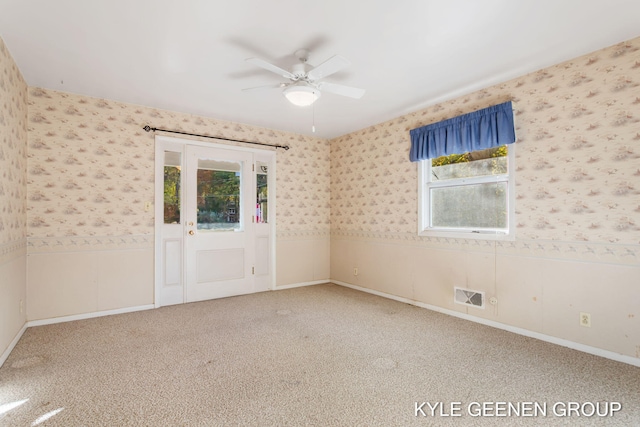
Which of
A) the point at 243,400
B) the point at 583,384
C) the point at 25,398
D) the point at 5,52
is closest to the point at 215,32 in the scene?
the point at 5,52

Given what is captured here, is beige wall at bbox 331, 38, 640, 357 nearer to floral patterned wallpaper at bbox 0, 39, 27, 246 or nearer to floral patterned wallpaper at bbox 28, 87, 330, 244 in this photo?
floral patterned wallpaper at bbox 28, 87, 330, 244

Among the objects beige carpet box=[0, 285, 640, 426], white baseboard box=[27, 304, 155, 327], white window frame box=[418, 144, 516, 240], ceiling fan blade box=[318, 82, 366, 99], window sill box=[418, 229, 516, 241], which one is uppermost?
ceiling fan blade box=[318, 82, 366, 99]

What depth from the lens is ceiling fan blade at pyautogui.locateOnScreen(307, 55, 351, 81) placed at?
7.55 ft

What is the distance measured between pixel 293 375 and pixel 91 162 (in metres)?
3.30

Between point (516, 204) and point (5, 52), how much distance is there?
15.3ft

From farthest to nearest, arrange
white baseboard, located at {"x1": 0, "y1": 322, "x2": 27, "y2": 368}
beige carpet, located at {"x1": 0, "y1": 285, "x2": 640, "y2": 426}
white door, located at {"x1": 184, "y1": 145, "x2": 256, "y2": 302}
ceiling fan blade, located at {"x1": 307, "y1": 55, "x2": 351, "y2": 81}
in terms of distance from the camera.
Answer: white door, located at {"x1": 184, "y1": 145, "x2": 256, "y2": 302} < white baseboard, located at {"x1": 0, "y1": 322, "x2": 27, "y2": 368} < ceiling fan blade, located at {"x1": 307, "y1": 55, "x2": 351, "y2": 81} < beige carpet, located at {"x1": 0, "y1": 285, "x2": 640, "y2": 426}

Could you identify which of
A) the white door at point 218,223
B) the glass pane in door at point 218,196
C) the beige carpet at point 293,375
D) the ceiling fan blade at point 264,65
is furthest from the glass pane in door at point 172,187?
the ceiling fan blade at point 264,65

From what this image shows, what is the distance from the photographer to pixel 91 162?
12.2ft

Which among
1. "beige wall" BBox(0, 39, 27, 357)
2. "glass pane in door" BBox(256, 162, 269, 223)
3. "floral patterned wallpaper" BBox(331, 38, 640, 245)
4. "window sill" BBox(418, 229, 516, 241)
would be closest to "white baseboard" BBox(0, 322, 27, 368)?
"beige wall" BBox(0, 39, 27, 357)

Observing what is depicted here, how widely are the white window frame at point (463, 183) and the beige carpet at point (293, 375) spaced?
97 centimetres

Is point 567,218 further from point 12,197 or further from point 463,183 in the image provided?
point 12,197

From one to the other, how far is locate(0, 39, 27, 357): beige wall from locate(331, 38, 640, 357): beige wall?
13.5 ft

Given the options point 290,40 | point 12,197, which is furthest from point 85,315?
point 290,40

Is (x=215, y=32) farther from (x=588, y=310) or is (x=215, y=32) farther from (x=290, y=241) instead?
(x=588, y=310)
